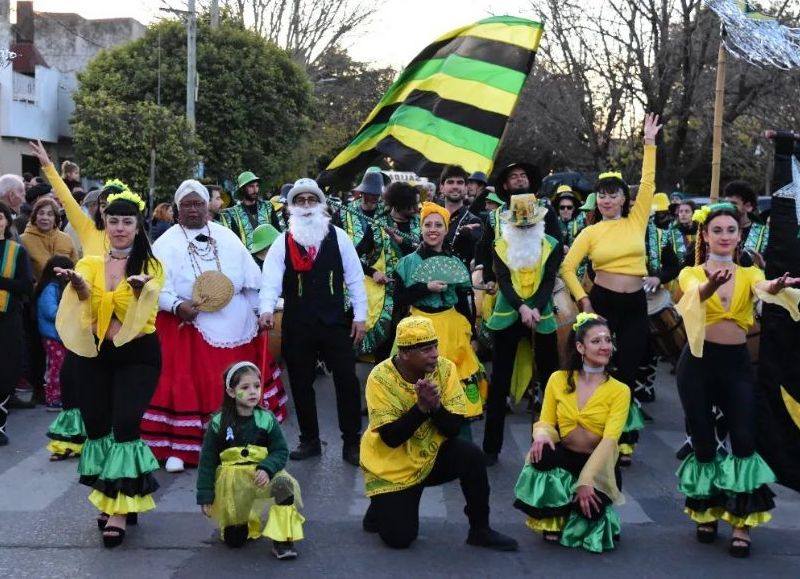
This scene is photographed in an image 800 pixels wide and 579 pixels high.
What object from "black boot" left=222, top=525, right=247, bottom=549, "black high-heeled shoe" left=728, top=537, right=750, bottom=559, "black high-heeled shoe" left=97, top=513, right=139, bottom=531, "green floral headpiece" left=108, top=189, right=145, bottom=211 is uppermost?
"green floral headpiece" left=108, top=189, right=145, bottom=211

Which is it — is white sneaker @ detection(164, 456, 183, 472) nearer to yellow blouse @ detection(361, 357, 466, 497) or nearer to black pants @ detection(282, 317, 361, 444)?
black pants @ detection(282, 317, 361, 444)

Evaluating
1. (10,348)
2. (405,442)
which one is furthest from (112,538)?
(10,348)

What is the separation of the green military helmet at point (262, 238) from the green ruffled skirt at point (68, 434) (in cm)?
269

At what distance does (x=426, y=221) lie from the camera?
7.79 metres

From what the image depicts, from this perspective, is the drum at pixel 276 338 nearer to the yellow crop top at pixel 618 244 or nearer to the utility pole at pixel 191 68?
the yellow crop top at pixel 618 244

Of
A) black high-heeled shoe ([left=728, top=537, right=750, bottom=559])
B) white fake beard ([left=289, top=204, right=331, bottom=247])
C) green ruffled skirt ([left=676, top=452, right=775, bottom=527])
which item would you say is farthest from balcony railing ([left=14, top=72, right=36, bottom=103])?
black high-heeled shoe ([left=728, top=537, right=750, bottom=559])

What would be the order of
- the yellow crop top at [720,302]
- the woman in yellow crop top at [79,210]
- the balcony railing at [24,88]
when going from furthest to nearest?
the balcony railing at [24,88], the woman in yellow crop top at [79,210], the yellow crop top at [720,302]

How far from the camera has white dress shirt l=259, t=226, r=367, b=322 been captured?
24.1 ft

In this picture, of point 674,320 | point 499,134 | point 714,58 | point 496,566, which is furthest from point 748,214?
A: point 714,58

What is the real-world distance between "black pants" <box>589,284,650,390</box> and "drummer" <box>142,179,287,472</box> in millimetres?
2430

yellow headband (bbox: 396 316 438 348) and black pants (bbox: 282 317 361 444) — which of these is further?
black pants (bbox: 282 317 361 444)

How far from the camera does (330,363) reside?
24.9 feet

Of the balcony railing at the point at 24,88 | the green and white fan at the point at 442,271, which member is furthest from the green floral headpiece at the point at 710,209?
the balcony railing at the point at 24,88

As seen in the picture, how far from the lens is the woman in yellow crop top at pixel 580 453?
5594mm
